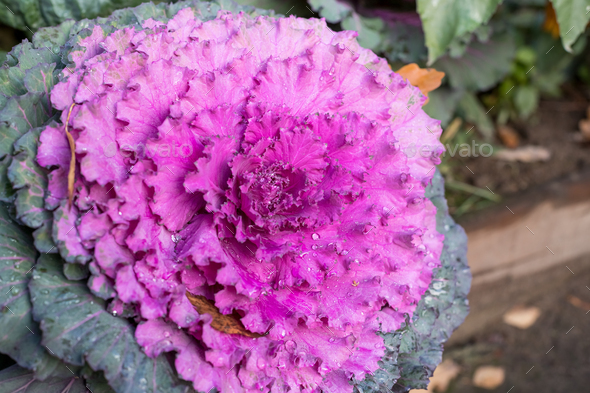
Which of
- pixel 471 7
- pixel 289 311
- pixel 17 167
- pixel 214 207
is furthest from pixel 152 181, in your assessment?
pixel 471 7

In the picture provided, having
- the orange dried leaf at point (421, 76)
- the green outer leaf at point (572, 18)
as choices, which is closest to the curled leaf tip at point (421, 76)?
the orange dried leaf at point (421, 76)

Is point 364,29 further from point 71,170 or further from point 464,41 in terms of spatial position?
point 71,170

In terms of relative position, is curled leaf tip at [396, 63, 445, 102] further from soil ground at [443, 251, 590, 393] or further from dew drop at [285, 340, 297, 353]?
soil ground at [443, 251, 590, 393]

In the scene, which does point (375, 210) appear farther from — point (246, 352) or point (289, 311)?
point (246, 352)

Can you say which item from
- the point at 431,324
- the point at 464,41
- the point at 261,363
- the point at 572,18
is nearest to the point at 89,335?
the point at 261,363

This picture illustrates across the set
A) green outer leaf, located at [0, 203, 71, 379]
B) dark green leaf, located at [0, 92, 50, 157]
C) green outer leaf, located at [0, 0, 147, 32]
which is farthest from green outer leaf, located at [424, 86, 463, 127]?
green outer leaf, located at [0, 203, 71, 379]
